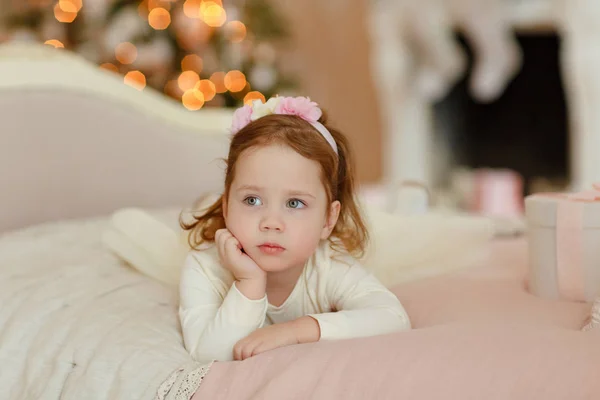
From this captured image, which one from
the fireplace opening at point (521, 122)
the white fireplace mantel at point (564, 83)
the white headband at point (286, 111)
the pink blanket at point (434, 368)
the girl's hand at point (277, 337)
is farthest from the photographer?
the fireplace opening at point (521, 122)

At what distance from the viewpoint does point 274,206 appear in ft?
3.41

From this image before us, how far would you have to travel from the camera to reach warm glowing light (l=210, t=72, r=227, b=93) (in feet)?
11.8

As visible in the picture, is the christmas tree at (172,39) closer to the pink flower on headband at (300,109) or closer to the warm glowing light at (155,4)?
the warm glowing light at (155,4)

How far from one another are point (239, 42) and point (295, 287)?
2.72 meters

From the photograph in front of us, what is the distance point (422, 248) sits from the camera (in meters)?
1.54

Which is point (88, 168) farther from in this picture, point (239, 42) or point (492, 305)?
point (239, 42)

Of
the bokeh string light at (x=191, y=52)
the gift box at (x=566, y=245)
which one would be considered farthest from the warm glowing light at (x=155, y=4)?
the gift box at (x=566, y=245)

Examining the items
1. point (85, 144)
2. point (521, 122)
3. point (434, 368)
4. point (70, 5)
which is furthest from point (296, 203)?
point (521, 122)

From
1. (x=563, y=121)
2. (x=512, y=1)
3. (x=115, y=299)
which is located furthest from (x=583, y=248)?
(x=563, y=121)

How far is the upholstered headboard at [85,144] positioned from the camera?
173cm

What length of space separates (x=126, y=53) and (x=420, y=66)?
139cm

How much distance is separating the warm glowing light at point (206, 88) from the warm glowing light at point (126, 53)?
0.31 metres

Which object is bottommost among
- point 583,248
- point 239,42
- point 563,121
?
point 583,248

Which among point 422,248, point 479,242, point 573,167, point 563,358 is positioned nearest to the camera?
point 563,358
